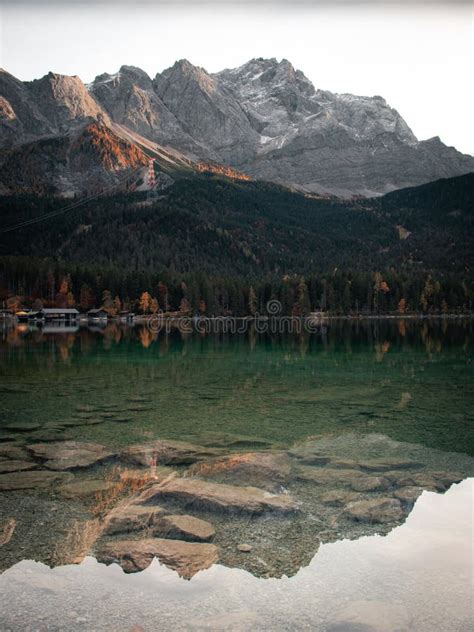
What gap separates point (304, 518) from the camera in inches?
560

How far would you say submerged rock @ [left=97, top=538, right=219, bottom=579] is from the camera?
11523 millimetres

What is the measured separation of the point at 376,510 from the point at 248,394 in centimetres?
2023

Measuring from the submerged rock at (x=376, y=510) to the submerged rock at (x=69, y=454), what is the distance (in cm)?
883

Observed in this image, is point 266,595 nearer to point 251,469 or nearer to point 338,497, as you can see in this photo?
point 338,497

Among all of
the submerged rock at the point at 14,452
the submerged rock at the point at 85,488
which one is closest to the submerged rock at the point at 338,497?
the submerged rock at the point at 85,488

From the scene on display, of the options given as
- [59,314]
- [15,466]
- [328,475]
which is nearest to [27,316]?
[59,314]

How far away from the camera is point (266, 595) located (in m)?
10.6

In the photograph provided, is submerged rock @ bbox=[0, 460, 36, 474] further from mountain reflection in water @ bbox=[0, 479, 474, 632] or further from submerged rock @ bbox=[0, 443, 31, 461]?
mountain reflection in water @ bbox=[0, 479, 474, 632]

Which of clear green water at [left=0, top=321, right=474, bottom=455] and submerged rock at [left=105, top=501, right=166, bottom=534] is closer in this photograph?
submerged rock at [left=105, top=501, right=166, bottom=534]

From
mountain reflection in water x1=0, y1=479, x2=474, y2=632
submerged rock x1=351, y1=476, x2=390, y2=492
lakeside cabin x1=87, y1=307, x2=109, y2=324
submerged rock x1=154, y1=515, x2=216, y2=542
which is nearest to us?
mountain reflection in water x1=0, y1=479, x2=474, y2=632

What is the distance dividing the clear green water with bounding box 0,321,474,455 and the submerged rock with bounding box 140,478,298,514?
21.2ft

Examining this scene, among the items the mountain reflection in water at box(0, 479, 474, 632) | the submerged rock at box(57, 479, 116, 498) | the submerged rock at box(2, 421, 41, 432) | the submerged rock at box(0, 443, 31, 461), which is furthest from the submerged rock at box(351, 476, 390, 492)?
the submerged rock at box(2, 421, 41, 432)

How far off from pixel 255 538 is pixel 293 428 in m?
11.7

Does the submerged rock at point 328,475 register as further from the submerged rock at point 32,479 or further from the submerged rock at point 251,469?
the submerged rock at point 32,479
